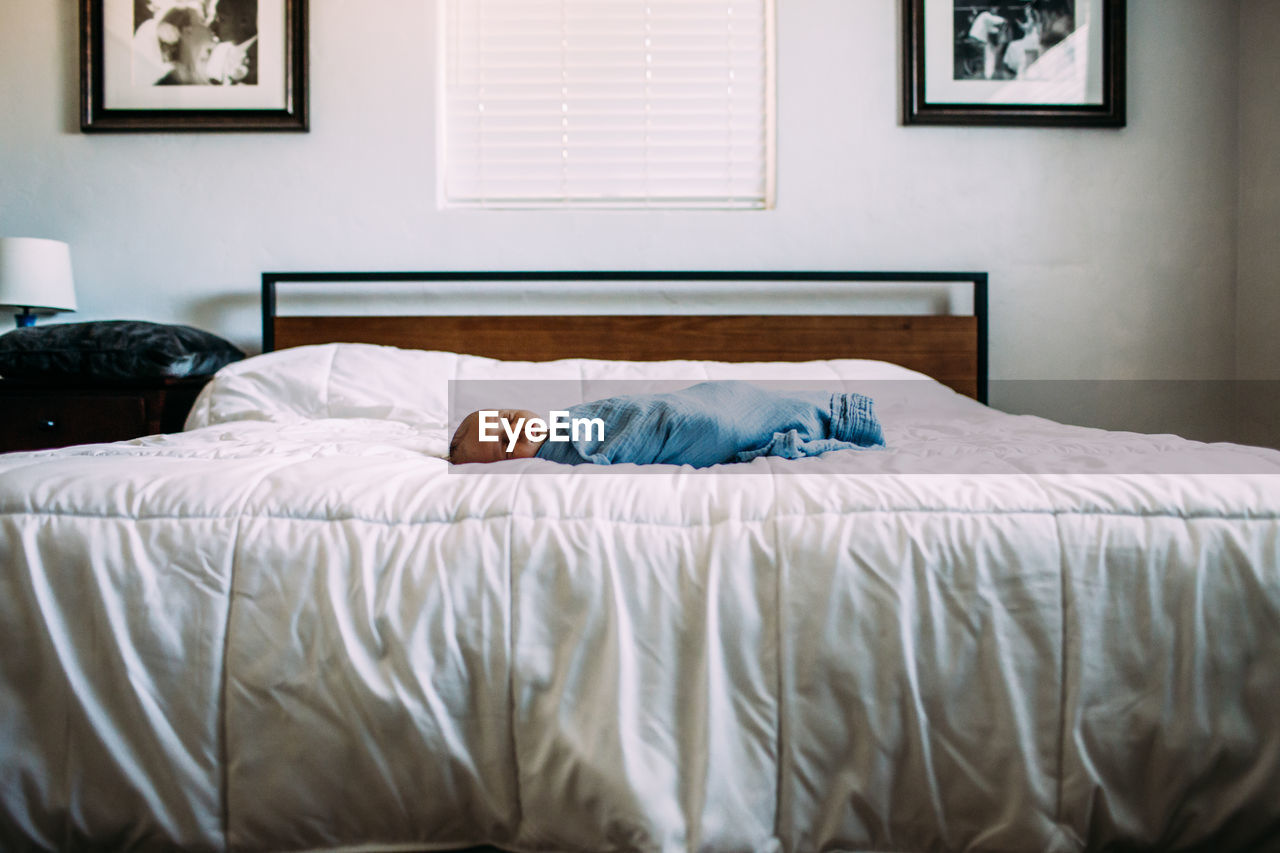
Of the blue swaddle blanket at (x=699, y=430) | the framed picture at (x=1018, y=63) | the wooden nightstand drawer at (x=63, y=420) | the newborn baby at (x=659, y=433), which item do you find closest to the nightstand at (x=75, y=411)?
the wooden nightstand drawer at (x=63, y=420)

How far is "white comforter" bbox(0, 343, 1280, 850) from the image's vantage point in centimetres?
67

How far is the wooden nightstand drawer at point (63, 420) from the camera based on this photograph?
1.87 m

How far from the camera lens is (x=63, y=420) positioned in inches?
73.7

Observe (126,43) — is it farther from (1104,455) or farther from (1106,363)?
(1106,363)

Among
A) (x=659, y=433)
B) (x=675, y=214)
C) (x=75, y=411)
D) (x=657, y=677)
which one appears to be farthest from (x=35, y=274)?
(x=657, y=677)

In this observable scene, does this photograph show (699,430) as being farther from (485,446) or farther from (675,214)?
(675,214)

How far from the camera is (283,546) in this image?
0.71 m

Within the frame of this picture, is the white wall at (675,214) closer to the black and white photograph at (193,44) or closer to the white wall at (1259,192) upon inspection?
the white wall at (1259,192)

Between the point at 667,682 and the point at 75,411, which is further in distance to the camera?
the point at 75,411

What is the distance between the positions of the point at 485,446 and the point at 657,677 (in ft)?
1.51

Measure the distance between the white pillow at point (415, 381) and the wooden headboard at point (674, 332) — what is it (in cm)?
26

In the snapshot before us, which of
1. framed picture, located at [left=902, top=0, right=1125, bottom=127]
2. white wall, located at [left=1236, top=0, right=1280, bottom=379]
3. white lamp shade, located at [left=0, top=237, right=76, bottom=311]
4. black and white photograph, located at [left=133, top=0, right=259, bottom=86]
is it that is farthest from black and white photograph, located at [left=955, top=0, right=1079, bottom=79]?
white lamp shade, located at [left=0, top=237, right=76, bottom=311]

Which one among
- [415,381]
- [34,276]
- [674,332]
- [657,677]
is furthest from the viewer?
[674,332]

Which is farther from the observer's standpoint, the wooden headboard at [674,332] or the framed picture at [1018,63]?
the framed picture at [1018,63]
